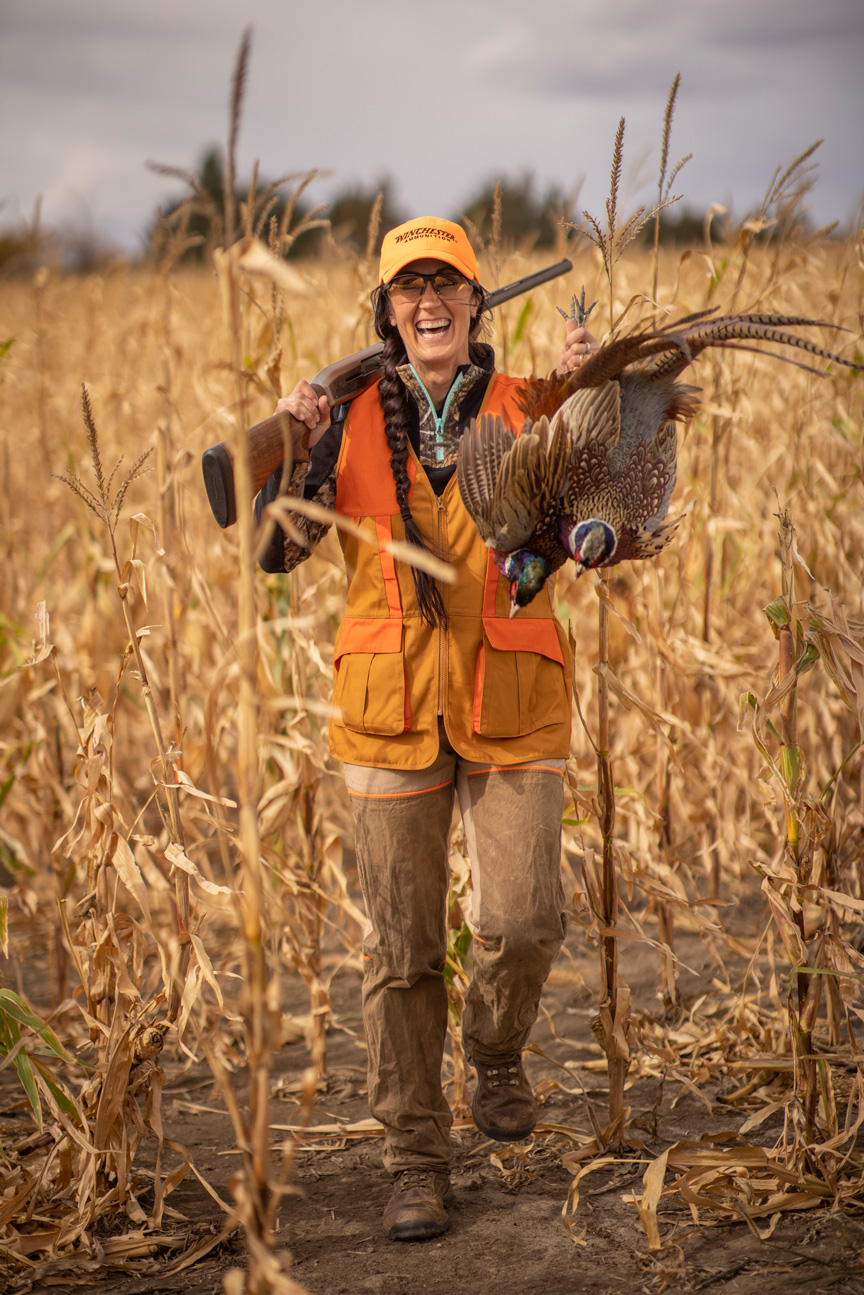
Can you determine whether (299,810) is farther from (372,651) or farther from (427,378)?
(427,378)

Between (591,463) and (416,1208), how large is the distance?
1551 millimetres

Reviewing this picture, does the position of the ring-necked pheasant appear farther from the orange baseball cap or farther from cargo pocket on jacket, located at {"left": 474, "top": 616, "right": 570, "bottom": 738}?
the orange baseball cap

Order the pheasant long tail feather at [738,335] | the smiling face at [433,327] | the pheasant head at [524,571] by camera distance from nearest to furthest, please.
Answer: the pheasant long tail feather at [738,335] → the pheasant head at [524,571] → the smiling face at [433,327]

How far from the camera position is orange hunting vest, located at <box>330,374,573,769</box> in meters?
2.14

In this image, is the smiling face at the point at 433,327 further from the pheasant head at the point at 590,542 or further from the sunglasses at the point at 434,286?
the pheasant head at the point at 590,542

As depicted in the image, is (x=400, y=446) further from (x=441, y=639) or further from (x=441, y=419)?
(x=441, y=639)

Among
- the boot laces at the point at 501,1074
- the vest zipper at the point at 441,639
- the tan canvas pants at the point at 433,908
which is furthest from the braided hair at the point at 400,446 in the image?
the boot laces at the point at 501,1074

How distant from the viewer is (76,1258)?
6.64 ft

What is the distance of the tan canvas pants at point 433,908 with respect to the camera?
2.17 metres

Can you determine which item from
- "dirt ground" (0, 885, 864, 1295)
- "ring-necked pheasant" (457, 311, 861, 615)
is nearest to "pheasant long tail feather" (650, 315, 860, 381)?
"ring-necked pheasant" (457, 311, 861, 615)

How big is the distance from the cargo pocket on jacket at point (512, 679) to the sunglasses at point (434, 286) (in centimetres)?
72

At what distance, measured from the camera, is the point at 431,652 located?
85.1 inches

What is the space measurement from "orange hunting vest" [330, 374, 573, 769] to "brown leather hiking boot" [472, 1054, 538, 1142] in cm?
74

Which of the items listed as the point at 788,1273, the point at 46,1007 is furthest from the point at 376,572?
the point at 46,1007
